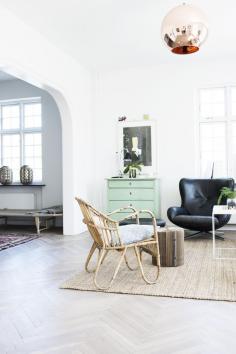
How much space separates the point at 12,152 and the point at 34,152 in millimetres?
592

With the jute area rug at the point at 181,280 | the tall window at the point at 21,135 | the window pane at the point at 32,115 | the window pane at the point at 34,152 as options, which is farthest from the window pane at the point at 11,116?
the jute area rug at the point at 181,280

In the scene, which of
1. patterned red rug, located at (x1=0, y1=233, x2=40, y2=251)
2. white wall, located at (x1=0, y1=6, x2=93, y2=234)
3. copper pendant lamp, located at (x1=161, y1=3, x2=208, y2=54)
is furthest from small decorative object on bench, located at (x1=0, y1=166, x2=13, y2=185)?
copper pendant lamp, located at (x1=161, y1=3, x2=208, y2=54)

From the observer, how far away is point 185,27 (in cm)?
322

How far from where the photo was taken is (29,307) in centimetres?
304

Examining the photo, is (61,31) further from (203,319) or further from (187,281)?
(203,319)

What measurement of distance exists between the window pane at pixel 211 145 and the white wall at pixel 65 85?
2.29m

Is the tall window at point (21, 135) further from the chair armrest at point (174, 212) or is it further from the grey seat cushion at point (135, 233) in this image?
the grey seat cushion at point (135, 233)

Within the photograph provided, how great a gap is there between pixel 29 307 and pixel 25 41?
3.65 metres

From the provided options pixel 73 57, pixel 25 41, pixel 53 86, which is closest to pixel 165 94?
pixel 73 57

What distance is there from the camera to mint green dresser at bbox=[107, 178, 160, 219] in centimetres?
661

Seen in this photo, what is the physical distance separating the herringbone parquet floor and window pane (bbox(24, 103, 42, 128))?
4.93 m

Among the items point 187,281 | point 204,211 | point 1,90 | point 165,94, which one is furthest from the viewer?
point 1,90

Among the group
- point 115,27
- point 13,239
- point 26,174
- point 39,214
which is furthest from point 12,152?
point 115,27

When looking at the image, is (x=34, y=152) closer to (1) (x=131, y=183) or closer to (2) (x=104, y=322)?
(1) (x=131, y=183)
